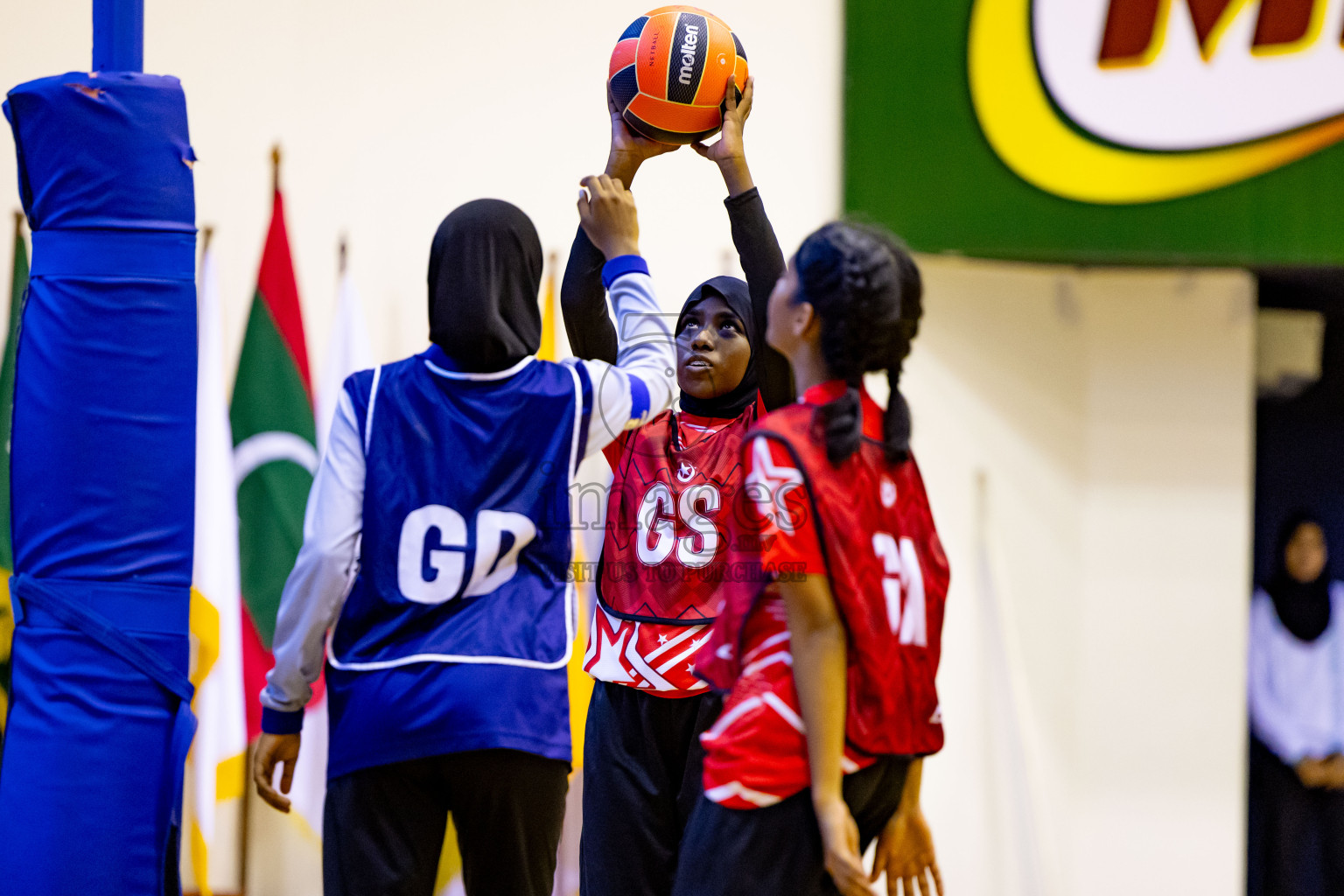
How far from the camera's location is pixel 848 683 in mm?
1785

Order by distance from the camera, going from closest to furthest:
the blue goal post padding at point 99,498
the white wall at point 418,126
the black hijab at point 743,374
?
the blue goal post padding at point 99,498 → the black hijab at point 743,374 → the white wall at point 418,126

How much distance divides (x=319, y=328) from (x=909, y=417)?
308cm

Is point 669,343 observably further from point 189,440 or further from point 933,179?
point 933,179

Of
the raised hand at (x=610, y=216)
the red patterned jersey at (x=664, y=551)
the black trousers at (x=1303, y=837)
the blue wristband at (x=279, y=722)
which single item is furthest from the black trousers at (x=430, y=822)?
the black trousers at (x=1303, y=837)

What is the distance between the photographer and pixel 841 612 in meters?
1.76

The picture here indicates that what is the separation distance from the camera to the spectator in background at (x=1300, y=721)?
505 cm

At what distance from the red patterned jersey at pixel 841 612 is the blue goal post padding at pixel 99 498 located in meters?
1.22

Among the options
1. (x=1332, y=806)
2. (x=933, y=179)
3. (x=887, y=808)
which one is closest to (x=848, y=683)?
(x=887, y=808)

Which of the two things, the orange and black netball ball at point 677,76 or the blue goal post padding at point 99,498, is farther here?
the orange and black netball ball at point 677,76

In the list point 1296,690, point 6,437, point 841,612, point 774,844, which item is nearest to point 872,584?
point 841,612

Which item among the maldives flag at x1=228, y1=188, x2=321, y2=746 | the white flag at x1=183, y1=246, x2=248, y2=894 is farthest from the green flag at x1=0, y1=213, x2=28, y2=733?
the maldives flag at x1=228, y1=188, x2=321, y2=746

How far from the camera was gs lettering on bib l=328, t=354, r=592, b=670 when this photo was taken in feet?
7.37

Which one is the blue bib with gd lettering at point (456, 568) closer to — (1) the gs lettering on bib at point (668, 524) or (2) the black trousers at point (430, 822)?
(2) the black trousers at point (430, 822)

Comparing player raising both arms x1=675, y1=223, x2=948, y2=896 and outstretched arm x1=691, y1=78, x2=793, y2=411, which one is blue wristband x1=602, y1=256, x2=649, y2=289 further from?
player raising both arms x1=675, y1=223, x2=948, y2=896
